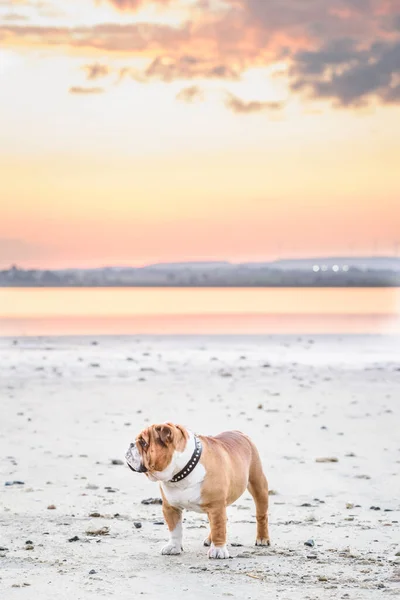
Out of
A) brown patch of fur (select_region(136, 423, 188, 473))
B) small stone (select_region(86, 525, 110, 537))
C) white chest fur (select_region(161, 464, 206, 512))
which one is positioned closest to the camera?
brown patch of fur (select_region(136, 423, 188, 473))

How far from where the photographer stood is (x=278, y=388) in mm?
21016

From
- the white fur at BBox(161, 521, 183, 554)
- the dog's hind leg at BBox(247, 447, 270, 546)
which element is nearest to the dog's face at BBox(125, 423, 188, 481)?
the white fur at BBox(161, 521, 183, 554)

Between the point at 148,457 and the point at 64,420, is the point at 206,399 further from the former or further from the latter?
the point at 148,457

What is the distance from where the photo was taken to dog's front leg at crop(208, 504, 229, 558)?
844 centimetres

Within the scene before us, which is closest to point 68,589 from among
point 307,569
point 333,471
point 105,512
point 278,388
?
point 307,569

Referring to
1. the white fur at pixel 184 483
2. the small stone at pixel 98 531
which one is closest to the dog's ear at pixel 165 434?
the white fur at pixel 184 483

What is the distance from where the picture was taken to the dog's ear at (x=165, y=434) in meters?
8.09

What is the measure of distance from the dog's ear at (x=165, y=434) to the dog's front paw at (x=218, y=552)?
104 cm

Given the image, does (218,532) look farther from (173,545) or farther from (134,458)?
(134,458)

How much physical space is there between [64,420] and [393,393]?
23.1 feet

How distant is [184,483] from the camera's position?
327 inches

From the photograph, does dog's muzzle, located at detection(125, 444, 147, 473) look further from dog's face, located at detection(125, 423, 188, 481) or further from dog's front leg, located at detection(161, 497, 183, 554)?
dog's front leg, located at detection(161, 497, 183, 554)

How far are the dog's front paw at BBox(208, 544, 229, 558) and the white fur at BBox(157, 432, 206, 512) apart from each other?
1.06ft

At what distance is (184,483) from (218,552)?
664 millimetres
